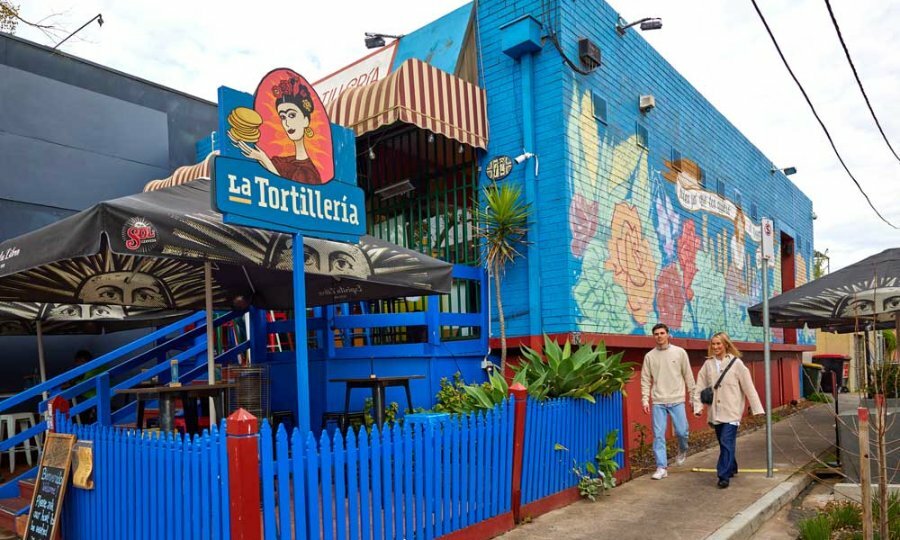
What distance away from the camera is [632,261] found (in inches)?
416

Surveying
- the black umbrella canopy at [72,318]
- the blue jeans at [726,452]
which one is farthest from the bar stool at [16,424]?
the blue jeans at [726,452]

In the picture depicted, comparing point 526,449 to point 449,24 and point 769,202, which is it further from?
point 769,202

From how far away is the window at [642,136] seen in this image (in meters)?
11.1

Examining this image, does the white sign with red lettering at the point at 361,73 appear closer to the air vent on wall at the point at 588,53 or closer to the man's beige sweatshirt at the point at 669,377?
the air vent on wall at the point at 588,53

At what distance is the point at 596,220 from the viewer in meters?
9.62

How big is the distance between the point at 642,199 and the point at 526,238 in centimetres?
299

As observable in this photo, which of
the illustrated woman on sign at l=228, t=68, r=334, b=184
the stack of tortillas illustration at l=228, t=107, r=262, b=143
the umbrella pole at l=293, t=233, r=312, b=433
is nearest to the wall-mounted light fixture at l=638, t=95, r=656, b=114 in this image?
the illustrated woman on sign at l=228, t=68, r=334, b=184

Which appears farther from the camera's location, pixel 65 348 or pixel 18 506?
pixel 65 348

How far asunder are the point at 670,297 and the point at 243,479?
9176 millimetres

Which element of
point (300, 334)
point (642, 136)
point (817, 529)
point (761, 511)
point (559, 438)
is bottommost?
point (761, 511)

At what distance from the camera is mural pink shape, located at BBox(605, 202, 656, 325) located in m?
10.1

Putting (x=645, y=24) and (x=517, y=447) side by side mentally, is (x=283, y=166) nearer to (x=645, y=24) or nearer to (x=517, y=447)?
(x=517, y=447)

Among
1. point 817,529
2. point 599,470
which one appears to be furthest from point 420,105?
point 817,529

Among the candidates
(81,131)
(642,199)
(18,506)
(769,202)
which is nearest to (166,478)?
(18,506)
